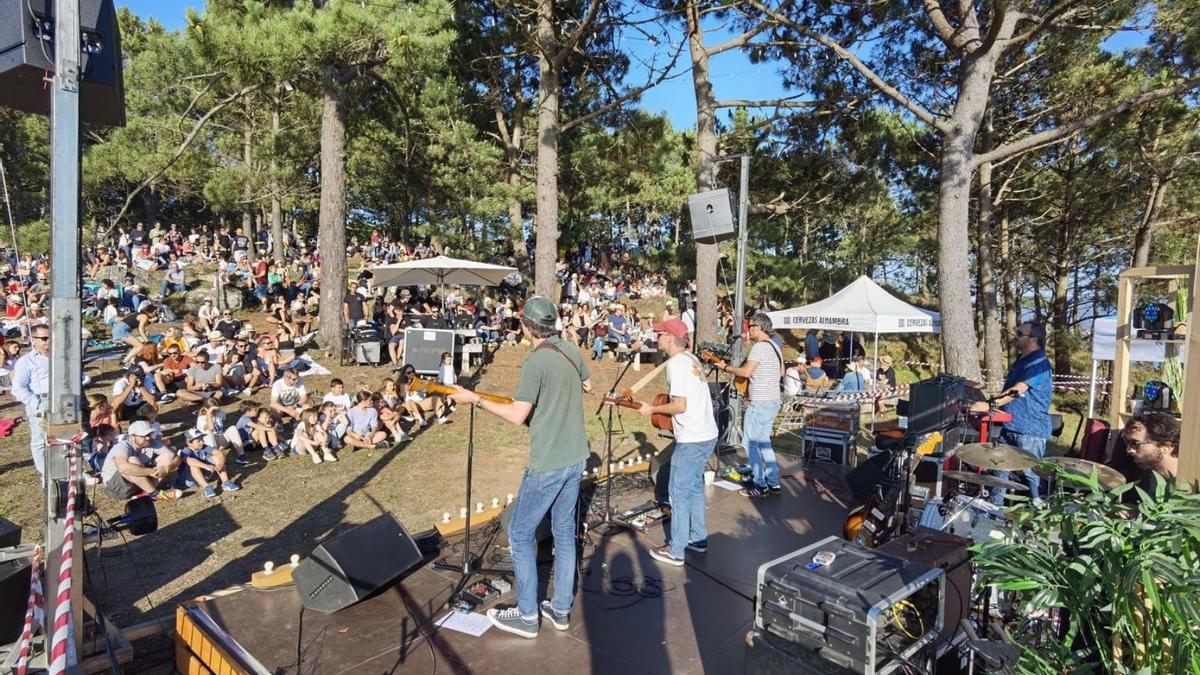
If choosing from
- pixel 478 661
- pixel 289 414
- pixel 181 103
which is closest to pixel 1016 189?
pixel 289 414

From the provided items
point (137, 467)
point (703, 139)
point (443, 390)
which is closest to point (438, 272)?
point (703, 139)

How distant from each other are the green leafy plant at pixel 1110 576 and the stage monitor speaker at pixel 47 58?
4080mm

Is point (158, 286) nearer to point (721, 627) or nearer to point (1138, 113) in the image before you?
point (721, 627)

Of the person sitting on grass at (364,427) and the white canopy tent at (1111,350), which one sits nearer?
the white canopy tent at (1111,350)

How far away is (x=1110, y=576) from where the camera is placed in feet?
5.58

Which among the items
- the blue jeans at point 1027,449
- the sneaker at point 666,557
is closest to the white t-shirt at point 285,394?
the sneaker at point 666,557

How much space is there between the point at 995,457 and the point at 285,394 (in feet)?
27.1

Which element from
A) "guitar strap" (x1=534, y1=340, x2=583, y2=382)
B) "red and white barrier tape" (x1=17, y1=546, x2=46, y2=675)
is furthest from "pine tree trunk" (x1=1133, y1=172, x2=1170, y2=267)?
"red and white barrier tape" (x1=17, y1=546, x2=46, y2=675)

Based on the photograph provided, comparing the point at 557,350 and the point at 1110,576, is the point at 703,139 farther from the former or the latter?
the point at 1110,576

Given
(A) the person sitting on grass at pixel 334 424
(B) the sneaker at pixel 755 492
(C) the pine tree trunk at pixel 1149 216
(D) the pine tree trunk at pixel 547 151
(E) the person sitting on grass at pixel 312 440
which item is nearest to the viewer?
(B) the sneaker at pixel 755 492

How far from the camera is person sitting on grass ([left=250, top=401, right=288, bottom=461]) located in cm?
786

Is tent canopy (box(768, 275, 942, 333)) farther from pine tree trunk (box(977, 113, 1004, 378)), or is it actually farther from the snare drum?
the snare drum

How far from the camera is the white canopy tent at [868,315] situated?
12531 millimetres

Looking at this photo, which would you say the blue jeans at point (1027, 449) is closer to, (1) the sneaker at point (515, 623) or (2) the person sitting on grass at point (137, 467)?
(1) the sneaker at point (515, 623)
